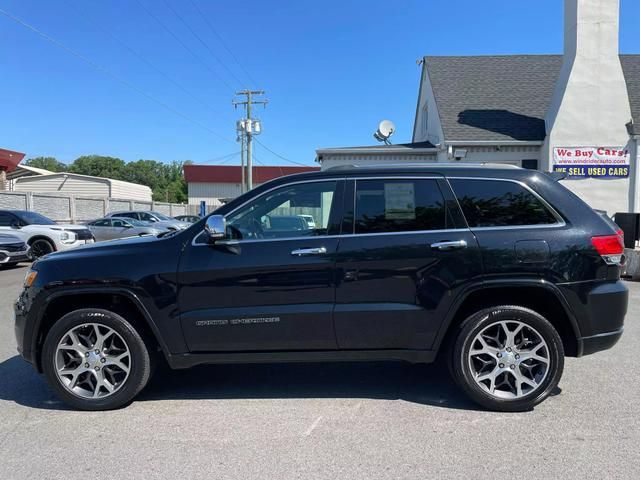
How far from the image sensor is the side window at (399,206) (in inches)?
149

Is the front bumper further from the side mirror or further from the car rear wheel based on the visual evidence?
the side mirror

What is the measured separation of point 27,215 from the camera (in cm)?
1460

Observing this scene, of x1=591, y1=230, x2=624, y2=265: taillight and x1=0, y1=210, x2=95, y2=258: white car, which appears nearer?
x1=591, y1=230, x2=624, y2=265: taillight

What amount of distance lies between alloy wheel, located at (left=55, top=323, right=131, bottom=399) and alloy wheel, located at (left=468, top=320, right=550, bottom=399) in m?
2.79

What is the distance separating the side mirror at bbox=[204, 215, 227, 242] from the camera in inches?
142

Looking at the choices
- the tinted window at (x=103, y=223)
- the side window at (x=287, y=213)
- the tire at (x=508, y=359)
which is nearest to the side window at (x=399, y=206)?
the side window at (x=287, y=213)

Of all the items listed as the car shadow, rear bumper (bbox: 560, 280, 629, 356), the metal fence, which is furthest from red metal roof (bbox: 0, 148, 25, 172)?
rear bumper (bbox: 560, 280, 629, 356)

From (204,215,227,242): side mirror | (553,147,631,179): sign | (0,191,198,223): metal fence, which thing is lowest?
(204,215,227,242): side mirror

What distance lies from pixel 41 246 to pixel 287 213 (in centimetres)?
1247

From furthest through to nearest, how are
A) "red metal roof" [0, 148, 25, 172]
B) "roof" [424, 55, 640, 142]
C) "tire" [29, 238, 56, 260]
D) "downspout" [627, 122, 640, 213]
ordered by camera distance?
1. "red metal roof" [0, 148, 25, 172]
2. "roof" [424, 55, 640, 142]
3. "tire" [29, 238, 56, 260]
4. "downspout" [627, 122, 640, 213]

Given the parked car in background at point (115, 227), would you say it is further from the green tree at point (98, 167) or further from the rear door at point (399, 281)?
the green tree at point (98, 167)

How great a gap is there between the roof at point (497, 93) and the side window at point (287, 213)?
11.7 m

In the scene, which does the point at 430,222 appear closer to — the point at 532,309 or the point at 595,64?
the point at 532,309

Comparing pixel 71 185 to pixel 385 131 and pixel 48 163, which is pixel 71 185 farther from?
pixel 48 163
